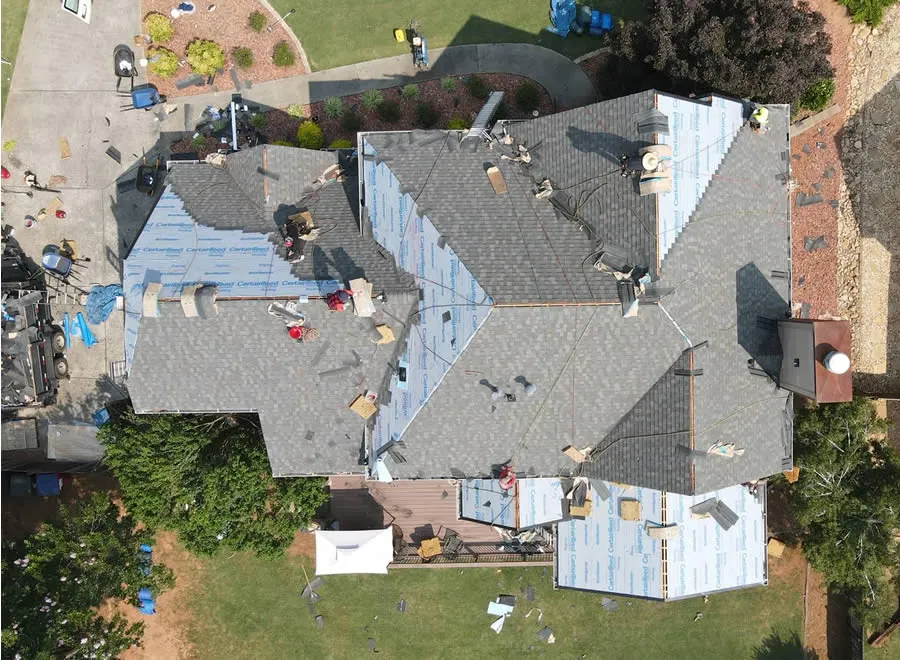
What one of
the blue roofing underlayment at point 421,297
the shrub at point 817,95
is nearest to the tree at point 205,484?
the blue roofing underlayment at point 421,297

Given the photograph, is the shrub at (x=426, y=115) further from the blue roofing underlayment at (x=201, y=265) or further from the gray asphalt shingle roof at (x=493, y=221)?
the blue roofing underlayment at (x=201, y=265)

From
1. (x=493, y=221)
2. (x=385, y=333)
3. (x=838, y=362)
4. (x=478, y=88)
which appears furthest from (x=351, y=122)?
(x=838, y=362)

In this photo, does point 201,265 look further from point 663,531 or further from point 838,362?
point 838,362

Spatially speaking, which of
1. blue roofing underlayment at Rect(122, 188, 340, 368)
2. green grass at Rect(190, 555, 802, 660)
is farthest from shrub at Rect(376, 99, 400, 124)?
green grass at Rect(190, 555, 802, 660)

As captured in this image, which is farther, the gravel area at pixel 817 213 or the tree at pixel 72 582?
the gravel area at pixel 817 213

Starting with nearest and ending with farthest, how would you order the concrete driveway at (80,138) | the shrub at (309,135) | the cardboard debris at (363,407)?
the cardboard debris at (363,407) < the shrub at (309,135) < the concrete driveway at (80,138)

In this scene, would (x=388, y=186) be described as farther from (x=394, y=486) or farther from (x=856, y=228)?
(x=856, y=228)
